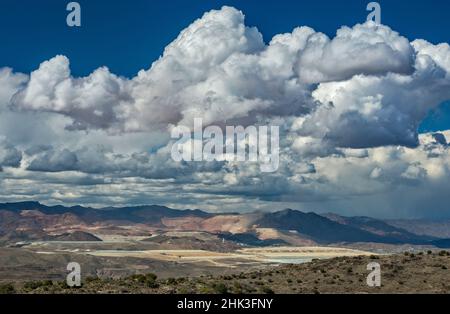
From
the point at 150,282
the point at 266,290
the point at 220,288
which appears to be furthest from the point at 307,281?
the point at 150,282

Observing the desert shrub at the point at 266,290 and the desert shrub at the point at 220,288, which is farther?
the desert shrub at the point at 266,290

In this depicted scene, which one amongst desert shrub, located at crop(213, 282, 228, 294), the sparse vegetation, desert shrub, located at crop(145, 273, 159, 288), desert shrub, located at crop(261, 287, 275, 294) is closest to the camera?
desert shrub, located at crop(213, 282, 228, 294)

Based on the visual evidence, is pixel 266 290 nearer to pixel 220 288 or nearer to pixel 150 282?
pixel 220 288

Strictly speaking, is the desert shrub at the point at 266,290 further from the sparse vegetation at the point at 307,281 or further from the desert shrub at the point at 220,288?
the desert shrub at the point at 220,288

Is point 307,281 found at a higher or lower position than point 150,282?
lower

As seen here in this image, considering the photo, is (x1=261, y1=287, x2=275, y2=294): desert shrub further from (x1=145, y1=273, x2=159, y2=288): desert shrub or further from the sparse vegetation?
(x1=145, y1=273, x2=159, y2=288): desert shrub

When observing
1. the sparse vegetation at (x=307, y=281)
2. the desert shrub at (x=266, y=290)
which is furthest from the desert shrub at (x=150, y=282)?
the desert shrub at (x=266, y=290)

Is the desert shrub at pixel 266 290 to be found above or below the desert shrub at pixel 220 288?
below

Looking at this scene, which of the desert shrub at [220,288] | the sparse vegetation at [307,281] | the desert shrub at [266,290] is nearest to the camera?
the desert shrub at [220,288]

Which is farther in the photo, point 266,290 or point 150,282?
point 150,282

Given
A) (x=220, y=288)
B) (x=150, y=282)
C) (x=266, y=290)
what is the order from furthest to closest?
(x=150, y=282) → (x=266, y=290) → (x=220, y=288)

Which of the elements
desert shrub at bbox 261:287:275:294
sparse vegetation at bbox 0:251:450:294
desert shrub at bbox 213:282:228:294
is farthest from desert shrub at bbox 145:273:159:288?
desert shrub at bbox 261:287:275:294
